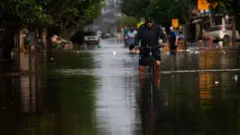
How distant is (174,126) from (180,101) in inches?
123

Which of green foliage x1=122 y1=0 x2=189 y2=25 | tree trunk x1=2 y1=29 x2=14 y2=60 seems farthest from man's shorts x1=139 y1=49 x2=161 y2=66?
green foliage x1=122 y1=0 x2=189 y2=25

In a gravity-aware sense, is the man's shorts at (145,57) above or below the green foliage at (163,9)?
below

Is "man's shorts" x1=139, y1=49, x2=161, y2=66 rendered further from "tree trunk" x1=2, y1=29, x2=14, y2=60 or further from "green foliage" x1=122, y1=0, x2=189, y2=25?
"green foliage" x1=122, y1=0, x2=189, y2=25

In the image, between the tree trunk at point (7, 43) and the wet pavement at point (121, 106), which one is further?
the tree trunk at point (7, 43)

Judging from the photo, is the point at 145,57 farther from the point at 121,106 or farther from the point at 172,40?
the point at 172,40

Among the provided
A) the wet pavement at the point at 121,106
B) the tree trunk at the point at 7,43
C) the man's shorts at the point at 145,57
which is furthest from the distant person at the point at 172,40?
the man's shorts at the point at 145,57

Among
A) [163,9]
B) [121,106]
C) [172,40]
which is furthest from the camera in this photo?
[163,9]

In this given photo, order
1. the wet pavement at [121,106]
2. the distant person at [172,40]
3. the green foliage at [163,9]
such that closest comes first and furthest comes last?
the wet pavement at [121,106], the distant person at [172,40], the green foliage at [163,9]

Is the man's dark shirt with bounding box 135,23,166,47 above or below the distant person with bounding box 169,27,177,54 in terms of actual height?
below

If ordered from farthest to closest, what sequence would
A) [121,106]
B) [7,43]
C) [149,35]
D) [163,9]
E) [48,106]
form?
[163,9]
[7,43]
[149,35]
[48,106]
[121,106]

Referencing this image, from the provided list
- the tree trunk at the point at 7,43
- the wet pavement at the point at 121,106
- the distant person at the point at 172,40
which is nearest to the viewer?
the wet pavement at the point at 121,106

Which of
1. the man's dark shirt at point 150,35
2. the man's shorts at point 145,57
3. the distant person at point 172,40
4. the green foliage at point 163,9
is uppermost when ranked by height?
the green foliage at point 163,9

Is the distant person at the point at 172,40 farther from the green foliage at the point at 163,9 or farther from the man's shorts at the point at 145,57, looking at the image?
the green foliage at the point at 163,9

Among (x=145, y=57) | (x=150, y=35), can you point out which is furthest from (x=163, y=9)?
(x=150, y=35)
